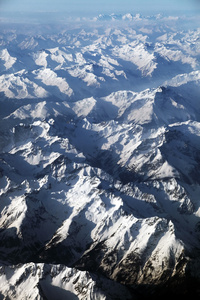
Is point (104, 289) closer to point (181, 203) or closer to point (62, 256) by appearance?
point (62, 256)

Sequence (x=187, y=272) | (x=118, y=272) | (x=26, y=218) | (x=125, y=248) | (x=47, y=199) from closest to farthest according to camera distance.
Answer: (x=187, y=272)
(x=118, y=272)
(x=125, y=248)
(x=26, y=218)
(x=47, y=199)

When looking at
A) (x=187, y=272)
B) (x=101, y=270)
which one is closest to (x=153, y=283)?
(x=187, y=272)

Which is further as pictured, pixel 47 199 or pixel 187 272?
pixel 47 199

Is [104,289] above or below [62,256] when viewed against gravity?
above

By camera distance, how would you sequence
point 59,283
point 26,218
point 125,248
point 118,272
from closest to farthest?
point 59,283, point 118,272, point 125,248, point 26,218

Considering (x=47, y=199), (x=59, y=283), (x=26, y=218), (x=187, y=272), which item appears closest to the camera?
(x=59, y=283)

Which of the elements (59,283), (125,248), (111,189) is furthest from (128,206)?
(59,283)

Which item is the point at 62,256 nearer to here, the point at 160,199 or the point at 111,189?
the point at 111,189

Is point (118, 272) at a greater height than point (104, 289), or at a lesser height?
lesser

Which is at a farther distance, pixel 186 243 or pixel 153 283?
pixel 186 243
